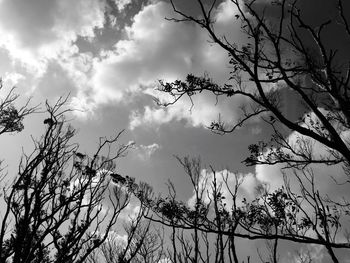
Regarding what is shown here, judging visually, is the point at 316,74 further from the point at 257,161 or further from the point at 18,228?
the point at 18,228

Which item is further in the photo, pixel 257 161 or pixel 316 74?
pixel 257 161

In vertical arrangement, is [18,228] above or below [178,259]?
below

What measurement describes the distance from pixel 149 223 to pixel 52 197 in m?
7.80


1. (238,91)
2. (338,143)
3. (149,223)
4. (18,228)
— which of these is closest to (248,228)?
(338,143)

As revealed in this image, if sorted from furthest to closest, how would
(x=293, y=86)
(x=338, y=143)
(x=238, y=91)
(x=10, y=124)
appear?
1. (x=10, y=124)
2. (x=238, y=91)
3. (x=293, y=86)
4. (x=338, y=143)

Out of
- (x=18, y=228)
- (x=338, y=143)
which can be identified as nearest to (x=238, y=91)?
(x=338, y=143)

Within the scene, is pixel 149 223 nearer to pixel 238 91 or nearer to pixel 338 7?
pixel 238 91

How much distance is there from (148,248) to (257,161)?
10.1 meters

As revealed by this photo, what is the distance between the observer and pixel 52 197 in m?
5.11

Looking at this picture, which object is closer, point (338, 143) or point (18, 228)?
point (18, 228)

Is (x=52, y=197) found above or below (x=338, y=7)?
below

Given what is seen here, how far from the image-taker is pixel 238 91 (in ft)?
23.4

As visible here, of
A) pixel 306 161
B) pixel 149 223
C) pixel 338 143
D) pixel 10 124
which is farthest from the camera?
pixel 149 223

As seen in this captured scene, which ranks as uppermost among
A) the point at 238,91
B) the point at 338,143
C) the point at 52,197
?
the point at 238,91
